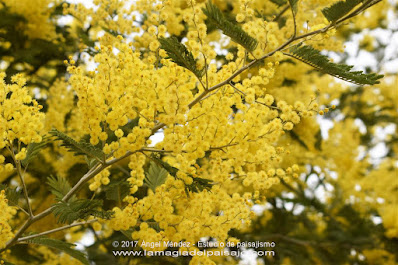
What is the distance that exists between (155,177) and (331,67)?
64.2 inches

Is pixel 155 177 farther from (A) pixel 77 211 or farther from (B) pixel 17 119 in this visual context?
(B) pixel 17 119

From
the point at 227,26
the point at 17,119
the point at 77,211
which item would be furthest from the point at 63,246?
the point at 227,26

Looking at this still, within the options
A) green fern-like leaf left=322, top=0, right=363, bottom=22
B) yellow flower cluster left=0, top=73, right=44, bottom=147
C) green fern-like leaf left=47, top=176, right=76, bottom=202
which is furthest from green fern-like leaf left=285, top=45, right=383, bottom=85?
green fern-like leaf left=47, top=176, right=76, bottom=202

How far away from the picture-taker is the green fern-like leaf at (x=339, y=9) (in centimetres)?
234

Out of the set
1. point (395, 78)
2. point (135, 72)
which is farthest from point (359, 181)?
point (135, 72)

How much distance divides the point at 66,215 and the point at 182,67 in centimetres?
120

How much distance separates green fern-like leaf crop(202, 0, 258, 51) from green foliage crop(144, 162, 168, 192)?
1358mm

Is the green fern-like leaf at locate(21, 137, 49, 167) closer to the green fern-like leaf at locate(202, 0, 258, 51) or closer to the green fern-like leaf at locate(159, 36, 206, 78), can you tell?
the green fern-like leaf at locate(159, 36, 206, 78)

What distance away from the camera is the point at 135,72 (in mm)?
2566

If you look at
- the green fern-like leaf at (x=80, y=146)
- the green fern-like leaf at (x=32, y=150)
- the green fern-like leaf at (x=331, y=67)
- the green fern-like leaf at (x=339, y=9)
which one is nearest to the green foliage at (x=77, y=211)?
the green fern-like leaf at (x=80, y=146)

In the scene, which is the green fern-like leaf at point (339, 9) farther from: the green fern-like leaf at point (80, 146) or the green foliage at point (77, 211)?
the green foliage at point (77, 211)

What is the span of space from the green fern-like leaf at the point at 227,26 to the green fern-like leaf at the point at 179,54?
0.23m

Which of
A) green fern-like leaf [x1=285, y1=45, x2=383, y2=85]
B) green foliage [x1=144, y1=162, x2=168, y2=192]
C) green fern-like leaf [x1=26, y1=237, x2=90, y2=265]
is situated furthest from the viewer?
green foliage [x1=144, y1=162, x2=168, y2=192]

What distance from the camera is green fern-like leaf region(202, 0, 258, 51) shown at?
237 cm
